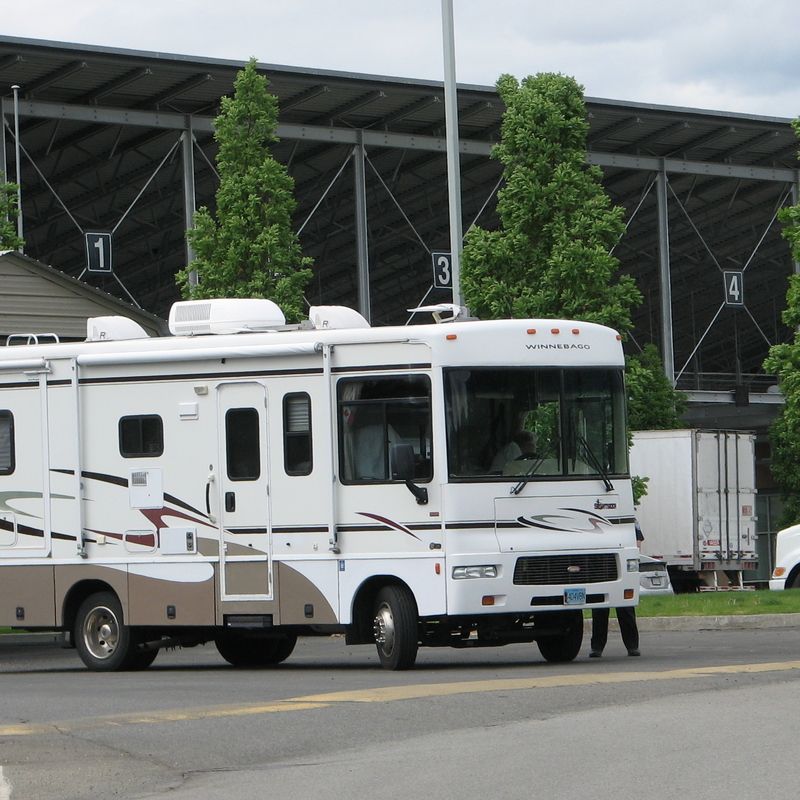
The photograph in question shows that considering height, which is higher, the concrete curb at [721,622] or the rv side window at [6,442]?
the rv side window at [6,442]

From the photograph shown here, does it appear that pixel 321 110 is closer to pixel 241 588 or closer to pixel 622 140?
pixel 622 140

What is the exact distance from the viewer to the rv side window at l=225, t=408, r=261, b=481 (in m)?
15.2

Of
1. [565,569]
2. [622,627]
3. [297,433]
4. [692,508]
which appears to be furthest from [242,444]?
[692,508]

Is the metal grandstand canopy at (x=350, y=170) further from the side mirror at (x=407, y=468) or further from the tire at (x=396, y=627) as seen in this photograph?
the tire at (x=396, y=627)

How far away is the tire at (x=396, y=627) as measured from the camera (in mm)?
14266

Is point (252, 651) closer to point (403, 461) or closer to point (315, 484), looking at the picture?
point (315, 484)

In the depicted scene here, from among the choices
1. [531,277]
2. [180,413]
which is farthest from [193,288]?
[180,413]

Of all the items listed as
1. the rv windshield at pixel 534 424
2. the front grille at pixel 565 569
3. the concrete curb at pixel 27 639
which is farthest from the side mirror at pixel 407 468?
the concrete curb at pixel 27 639

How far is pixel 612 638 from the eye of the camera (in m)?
20.0

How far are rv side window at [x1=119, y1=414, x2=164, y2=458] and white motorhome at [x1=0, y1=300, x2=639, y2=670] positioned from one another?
0.06 feet

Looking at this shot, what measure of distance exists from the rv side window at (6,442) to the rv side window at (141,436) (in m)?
1.30

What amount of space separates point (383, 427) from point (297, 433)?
891 mm

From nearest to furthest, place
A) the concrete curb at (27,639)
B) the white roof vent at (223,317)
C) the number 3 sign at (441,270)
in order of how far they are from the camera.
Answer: the white roof vent at (223,317) → the concrete curb at (27,639) → the number 3 sign at (441,270)

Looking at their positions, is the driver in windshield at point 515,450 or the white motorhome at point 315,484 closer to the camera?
the white motorhome at point 315,484
